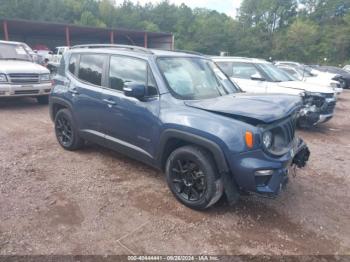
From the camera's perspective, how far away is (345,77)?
19.8 meters

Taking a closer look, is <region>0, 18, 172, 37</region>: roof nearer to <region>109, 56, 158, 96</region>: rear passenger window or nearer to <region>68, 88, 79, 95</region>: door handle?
<region>68, 88, 79, 95</region>: door handle

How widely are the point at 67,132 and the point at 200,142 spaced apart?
2949 millimetres

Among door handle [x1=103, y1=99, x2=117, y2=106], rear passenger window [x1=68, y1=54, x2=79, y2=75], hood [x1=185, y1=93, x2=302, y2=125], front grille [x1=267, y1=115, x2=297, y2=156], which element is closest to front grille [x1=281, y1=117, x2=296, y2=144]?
front grille [x1=267, y1=115, x2=297, y2=156]

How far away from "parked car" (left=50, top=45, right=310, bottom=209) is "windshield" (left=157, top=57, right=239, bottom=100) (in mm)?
17

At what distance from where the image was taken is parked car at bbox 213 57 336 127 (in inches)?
283

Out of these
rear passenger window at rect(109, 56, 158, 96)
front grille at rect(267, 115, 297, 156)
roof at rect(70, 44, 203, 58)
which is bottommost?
front grille at rect(267, 115, 297, 156)

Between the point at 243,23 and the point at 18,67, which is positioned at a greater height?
the point at 243,23

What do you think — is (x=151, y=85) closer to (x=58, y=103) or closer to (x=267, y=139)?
(x=267, y=139)

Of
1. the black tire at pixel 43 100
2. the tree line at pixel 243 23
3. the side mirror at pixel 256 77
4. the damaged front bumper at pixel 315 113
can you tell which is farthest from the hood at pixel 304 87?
the tree line at pixel 243 23

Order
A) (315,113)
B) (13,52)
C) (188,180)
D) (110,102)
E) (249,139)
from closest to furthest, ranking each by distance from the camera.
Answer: (249,139), (188,180), (110,102), (315,113), (13,52)

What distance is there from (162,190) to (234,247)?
1.34 metres

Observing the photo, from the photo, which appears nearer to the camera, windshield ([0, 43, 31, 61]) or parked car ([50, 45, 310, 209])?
parked car ([50, 45, 310, 209])

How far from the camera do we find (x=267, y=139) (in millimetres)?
3160

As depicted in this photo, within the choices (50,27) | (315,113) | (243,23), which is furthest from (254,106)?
(243,23)
